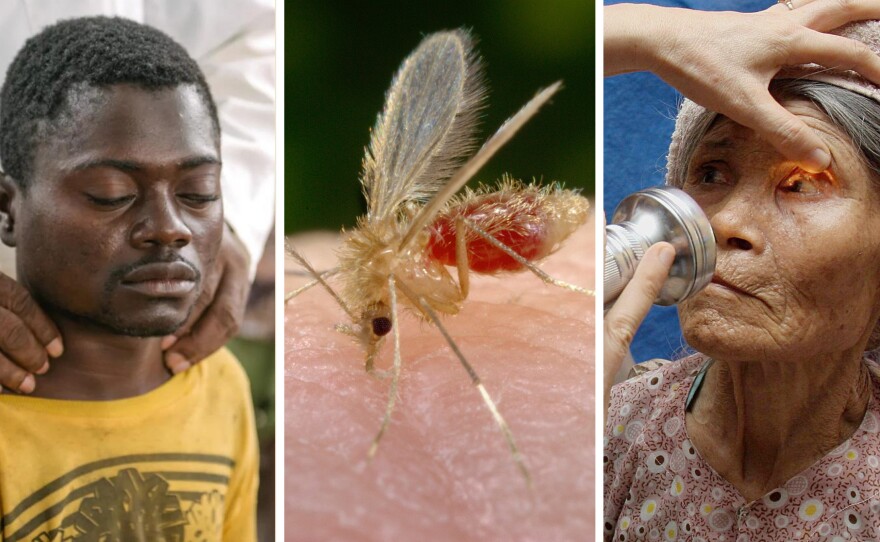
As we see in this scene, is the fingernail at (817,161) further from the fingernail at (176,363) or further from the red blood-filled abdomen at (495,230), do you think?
the fingernail at (176,363)

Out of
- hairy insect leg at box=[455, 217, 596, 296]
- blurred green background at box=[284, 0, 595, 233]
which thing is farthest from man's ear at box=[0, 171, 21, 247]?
hairy insect leg at box=[455, 217, 596, 296]

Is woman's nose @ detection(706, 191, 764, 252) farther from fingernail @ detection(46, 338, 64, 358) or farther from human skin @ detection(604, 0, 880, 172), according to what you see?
fingernail @ detection(46, 338, 64, 358)

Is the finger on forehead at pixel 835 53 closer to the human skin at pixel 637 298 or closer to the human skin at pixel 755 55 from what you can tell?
the human skin at pixel 755 55

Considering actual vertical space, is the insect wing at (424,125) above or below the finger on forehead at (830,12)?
below

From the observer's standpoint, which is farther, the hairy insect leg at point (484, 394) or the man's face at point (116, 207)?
the hairy insect leg at point (484, 394)

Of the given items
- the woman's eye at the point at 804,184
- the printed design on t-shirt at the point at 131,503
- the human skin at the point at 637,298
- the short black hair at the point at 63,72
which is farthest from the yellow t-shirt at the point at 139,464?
the woman's eye at the point at 804,184

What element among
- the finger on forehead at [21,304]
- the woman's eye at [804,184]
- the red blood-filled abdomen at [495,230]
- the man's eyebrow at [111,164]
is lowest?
the finger on forehead at [21,304]
